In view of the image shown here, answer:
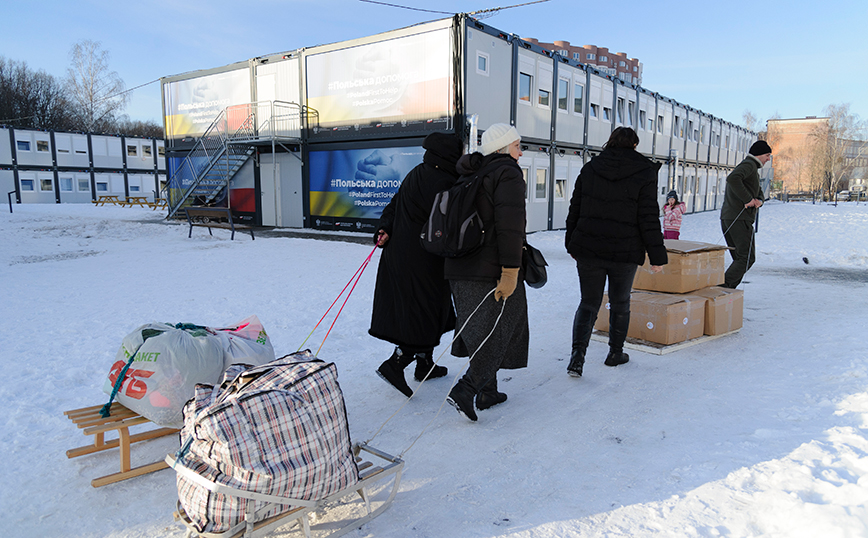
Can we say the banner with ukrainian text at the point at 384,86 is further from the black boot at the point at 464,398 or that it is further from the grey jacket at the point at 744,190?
the black boot at the point at 464,398

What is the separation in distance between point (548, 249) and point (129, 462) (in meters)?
11.1

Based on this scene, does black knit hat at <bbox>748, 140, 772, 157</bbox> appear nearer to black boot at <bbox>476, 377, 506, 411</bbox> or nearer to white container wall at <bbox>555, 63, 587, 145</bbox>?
black boot at <bbox>476, 377, 506, 411</bbox>

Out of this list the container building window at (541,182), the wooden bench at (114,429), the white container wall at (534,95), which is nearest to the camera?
the wooden bench at (114,429)

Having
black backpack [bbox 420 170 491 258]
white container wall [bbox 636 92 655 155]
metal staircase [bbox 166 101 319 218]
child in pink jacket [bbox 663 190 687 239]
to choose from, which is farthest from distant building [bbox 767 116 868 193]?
black backpack [bbox 420 170 491 258]

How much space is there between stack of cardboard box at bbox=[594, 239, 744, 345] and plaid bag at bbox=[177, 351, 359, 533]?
339 centimetres

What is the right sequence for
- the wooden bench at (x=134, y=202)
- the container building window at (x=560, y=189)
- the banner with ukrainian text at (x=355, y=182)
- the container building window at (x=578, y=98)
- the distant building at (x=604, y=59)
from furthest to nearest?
the distant building at (x=604, y=59) < the wooden bench at (x=134, y=202) < the container building window at (x=578, y=98) < the container building window at (x=560, y=189) < the banner with ukrainian text at (x=355, y=182)

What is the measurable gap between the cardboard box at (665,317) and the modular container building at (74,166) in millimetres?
33922

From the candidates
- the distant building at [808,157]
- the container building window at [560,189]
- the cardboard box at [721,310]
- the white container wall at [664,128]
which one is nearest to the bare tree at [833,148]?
the distant building at [808,157]

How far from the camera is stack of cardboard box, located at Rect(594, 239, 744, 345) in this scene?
4719 millimetres

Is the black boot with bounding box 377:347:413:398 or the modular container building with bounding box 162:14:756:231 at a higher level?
the modular container building with bounding box 162:14:756:231

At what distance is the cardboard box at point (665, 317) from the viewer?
15.3 feet

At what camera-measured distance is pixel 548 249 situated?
42.1 feet

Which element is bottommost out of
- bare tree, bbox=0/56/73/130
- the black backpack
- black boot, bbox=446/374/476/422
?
black boot, bbox=446/374/476/422

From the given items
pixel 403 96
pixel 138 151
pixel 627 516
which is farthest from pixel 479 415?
pixel 138 151
